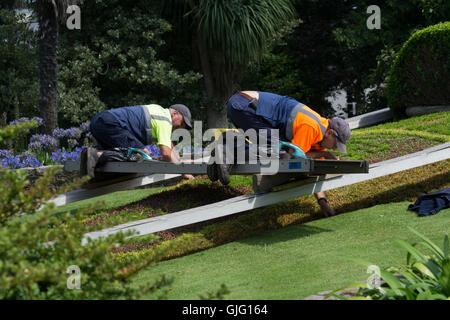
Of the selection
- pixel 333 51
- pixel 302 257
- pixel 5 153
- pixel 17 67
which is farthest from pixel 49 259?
pixel 333 51

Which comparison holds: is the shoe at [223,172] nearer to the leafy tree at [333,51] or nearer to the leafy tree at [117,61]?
the leafy tree at [117,61]

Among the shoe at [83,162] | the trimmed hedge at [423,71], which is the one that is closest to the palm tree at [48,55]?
the shoe at [83,162]

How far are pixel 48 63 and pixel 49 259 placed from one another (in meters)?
8.67

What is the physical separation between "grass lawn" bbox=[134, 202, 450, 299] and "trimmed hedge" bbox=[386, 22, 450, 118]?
557 cm

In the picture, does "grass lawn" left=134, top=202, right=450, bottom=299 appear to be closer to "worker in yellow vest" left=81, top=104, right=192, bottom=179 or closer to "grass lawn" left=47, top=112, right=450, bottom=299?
"grass lawn" left=47, top=112, right=450, bottom=299

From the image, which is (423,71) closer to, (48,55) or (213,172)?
(213,172)

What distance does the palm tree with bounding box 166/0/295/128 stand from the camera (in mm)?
13305

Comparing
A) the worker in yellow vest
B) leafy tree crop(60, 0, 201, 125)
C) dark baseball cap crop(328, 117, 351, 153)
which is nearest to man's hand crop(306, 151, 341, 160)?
dark baseball cap crop(328, 117, 351, 153)

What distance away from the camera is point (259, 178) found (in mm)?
6352

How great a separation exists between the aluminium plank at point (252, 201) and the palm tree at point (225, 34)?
283 inches

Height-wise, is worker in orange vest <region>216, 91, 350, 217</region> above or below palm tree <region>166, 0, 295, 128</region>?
below

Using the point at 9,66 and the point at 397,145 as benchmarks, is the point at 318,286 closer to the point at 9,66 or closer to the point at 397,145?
the point at 397,145

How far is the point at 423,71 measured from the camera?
11.5 metres

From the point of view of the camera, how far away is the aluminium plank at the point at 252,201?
18.7ft
